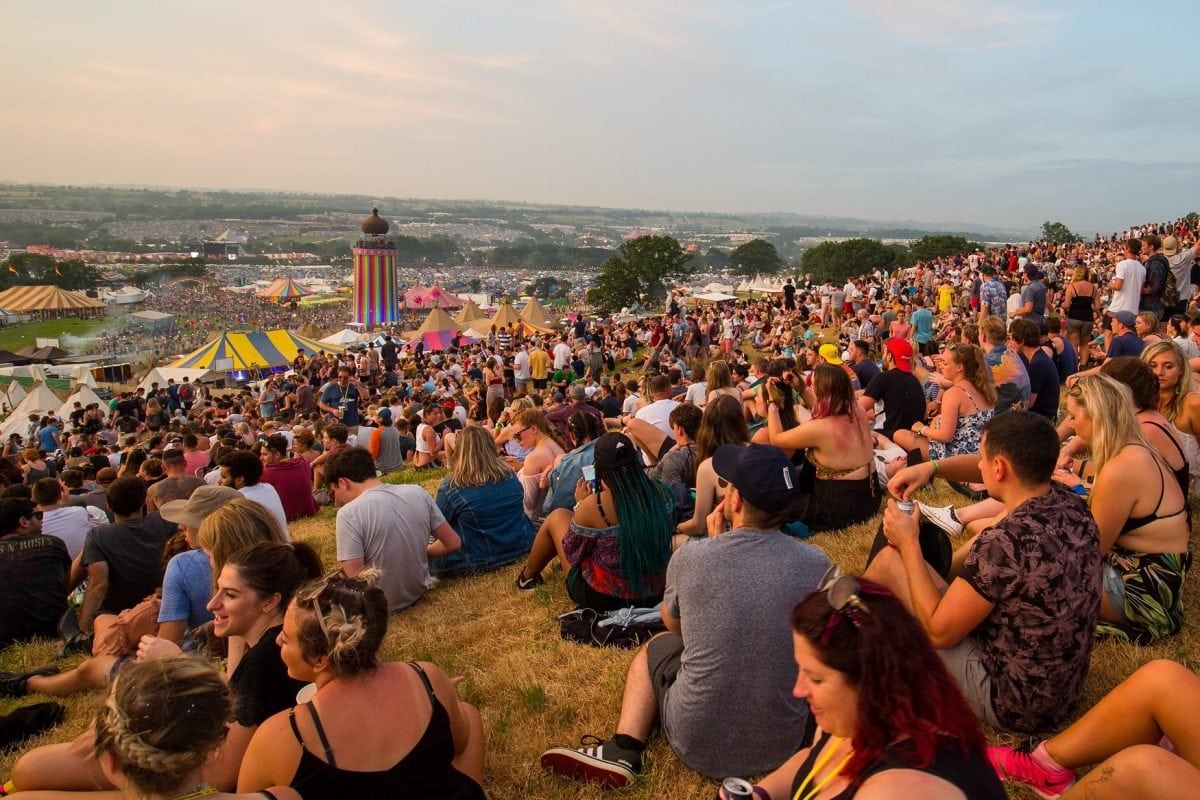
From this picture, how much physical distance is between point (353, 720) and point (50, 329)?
66433 mm

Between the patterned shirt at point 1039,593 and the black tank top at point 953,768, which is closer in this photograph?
the black tank top at point 953,768

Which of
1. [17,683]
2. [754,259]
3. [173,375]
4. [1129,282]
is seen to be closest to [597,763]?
[17,683]

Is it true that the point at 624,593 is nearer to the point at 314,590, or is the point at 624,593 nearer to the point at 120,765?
the point at 314,590

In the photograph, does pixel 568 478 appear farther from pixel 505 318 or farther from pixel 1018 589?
pixel 505 318

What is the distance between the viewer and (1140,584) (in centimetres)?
305

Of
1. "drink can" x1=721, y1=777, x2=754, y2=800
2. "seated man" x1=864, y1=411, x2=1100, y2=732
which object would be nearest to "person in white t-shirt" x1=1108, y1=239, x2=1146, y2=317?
"seated man" x1=864, y1=411, x2=1100, y2=732

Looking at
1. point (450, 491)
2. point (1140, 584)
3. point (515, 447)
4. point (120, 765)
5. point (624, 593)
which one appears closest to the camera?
point (120, 765)

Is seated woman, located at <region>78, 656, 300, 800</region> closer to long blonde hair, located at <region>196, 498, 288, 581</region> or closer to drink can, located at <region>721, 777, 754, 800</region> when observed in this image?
drink can, located at <region>721, 777, 754, 800</region>

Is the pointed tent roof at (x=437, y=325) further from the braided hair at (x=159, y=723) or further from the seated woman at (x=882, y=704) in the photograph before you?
the seated woman at (x=882, y=704)

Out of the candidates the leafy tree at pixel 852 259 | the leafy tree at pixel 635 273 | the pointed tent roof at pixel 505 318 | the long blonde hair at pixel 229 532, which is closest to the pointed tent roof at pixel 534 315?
the pointed tent roof at pixel 505 318

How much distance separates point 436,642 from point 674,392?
5883 mm

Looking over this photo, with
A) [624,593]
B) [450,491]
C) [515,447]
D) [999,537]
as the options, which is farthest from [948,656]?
[515,447]

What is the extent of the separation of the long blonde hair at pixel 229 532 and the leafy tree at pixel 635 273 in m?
64.6

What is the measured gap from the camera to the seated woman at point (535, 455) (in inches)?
229
